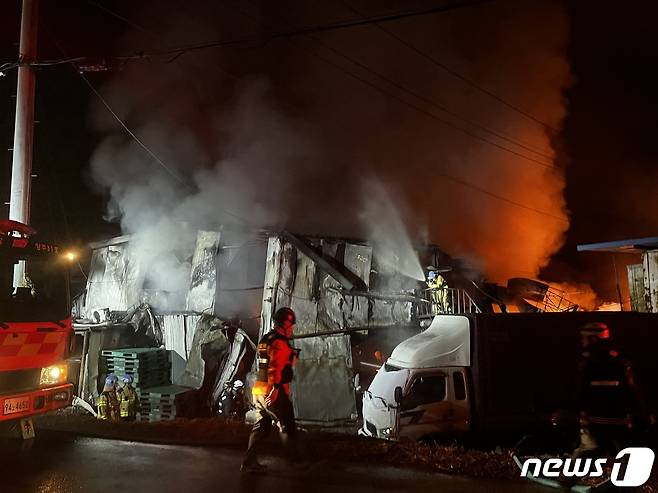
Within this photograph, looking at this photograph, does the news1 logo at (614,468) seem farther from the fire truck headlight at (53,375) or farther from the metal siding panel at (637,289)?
the metal siding panel at (637,289)

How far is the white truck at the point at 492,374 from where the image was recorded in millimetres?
7699

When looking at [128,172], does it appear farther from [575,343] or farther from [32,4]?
[575,343]

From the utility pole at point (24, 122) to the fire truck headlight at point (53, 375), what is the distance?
3.73m

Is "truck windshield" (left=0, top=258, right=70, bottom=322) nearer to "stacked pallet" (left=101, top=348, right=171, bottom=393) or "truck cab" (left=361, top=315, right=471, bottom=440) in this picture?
"truck cab" (left=361, top=315, right=471, bottom=440)

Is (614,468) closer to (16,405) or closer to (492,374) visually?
(492,374)

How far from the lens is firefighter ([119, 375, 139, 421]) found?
444 inches

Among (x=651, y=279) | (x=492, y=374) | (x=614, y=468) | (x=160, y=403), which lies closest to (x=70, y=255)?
(x=160, y=403)

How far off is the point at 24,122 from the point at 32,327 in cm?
481

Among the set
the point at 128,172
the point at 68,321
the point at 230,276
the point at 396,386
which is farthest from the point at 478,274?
the point at 68,321

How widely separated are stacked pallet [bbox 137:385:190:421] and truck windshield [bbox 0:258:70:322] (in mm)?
5009

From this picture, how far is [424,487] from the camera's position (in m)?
4.52

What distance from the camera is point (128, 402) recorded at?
11.4m

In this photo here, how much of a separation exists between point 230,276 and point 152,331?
2597 mm

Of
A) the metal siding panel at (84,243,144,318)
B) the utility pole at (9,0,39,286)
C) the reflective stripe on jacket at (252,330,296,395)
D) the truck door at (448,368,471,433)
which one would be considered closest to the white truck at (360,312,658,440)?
the truck door at (448,368,471,433)
